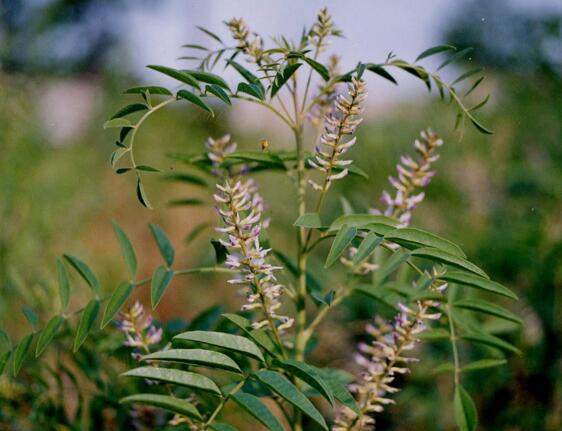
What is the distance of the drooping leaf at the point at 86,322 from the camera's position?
525 mm

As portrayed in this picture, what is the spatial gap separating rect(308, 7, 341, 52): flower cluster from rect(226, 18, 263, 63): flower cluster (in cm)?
5

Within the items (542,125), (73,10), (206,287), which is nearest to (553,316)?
(542,125)

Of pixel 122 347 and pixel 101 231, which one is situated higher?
pixel 122 347

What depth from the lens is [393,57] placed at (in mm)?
517

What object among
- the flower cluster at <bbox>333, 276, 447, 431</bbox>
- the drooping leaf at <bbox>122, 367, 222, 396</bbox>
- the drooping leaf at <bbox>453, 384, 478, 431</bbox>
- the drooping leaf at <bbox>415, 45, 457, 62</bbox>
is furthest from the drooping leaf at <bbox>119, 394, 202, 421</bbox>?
the drooping leaf at <bbox>415, 45, 457, 62</bbox>

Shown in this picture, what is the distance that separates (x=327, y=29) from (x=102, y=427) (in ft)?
1.70

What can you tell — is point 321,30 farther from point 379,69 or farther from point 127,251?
point 127,251

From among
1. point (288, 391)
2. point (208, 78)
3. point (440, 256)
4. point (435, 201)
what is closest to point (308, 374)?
point (288, 391)

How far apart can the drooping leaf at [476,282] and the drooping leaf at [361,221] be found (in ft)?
0.20

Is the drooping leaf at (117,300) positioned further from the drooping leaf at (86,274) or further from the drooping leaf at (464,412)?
the drooping leaf at (464,412)

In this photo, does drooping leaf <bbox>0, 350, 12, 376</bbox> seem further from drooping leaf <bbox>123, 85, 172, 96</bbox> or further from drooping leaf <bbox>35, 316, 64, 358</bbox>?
drooping leaf <bbox>123, 85, 172, 96</bbox>

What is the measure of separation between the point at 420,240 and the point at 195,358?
0.19 meters

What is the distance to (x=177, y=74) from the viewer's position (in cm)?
48

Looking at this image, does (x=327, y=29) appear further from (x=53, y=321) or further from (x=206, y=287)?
(x=206, y=287)
